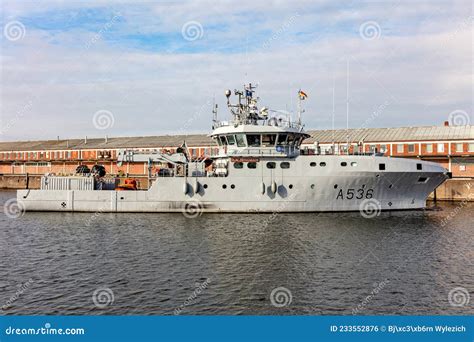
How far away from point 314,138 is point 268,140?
31541 mm

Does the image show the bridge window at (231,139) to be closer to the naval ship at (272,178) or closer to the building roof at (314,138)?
the naval ship at (272,178)

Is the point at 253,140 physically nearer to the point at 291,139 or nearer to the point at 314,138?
the point at 291,139

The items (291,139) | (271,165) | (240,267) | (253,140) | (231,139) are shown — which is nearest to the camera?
(240,267)

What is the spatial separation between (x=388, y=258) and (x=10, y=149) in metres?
85.9

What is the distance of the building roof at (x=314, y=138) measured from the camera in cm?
5369

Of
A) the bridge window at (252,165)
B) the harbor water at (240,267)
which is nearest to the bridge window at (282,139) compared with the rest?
the bridge window at (252,165)

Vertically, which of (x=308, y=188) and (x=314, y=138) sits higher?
(x=314, y=138)

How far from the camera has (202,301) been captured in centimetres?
1437

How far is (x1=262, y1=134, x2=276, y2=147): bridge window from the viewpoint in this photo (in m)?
32.9

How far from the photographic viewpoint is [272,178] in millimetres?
32438

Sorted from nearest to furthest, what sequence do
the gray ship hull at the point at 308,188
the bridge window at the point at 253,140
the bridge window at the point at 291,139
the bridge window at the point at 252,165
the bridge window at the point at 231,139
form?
the gray ship hull at the point at 308,188, the bridge window at the point at 252,165, the bridge window at the point at 253,140, the bridge window at the point at 291,139, the bridge window at the point at 231,139

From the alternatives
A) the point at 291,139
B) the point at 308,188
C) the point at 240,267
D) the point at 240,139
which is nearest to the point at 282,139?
the point at 291,139

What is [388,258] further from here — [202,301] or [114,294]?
[114,294]

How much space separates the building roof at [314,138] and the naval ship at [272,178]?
7.35 meters
